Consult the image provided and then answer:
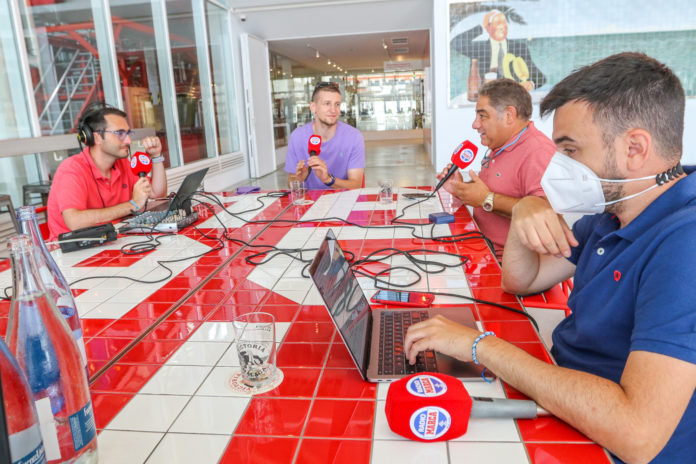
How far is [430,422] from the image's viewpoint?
0.72 m

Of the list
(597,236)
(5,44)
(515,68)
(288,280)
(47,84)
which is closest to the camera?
(597,236)

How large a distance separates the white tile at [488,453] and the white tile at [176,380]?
18.9 inches

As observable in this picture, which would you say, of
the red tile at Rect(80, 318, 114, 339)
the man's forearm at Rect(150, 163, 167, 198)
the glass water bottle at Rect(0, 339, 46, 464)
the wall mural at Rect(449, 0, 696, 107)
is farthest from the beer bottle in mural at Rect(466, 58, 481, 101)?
the glass water bottle at Rect(0, 339, 46, 464)

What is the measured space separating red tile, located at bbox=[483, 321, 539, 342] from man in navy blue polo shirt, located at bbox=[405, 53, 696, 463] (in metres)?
0.10

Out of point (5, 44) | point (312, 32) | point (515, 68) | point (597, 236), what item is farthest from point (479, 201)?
point (312, 32)

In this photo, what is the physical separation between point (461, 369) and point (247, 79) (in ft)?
25.7

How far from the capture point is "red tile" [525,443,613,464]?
0.69 meters

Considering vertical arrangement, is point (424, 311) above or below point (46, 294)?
below

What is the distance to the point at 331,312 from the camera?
874 mm

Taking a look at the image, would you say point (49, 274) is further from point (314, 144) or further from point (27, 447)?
point (314, 144)

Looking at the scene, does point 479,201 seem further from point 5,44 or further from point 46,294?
point 5,44

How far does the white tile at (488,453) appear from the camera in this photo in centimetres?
69

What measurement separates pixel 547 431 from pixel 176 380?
2.17 ft

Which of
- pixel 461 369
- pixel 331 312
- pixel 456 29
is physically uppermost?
pixel 456 29
